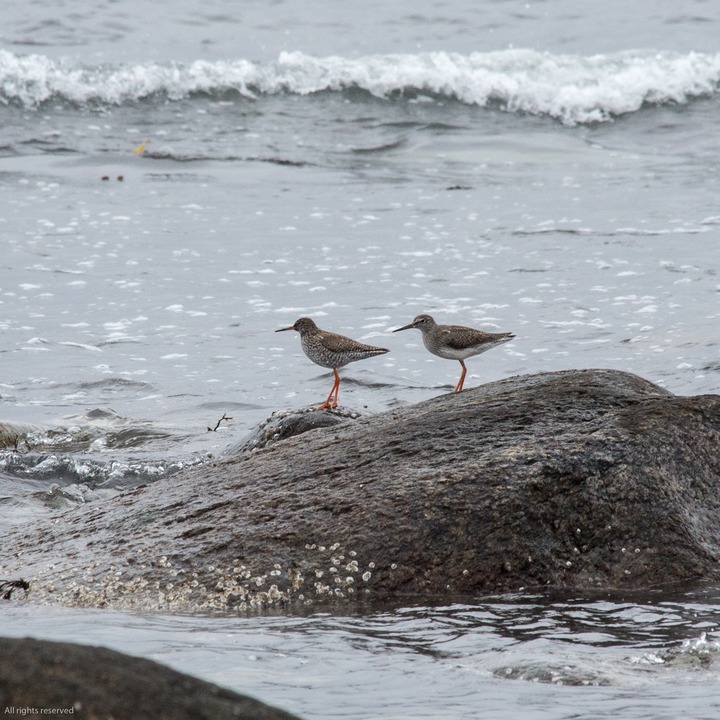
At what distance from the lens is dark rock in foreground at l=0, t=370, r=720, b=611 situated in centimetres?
486

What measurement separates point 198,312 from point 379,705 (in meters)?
8.10

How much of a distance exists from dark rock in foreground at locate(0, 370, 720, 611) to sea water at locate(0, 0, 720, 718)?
17 centimetres

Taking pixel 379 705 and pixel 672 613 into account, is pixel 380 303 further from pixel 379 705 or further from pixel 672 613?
pixel 379 705

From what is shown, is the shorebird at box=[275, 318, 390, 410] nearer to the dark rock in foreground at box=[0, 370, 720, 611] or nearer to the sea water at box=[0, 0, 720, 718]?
the sea water at box=[0, 0, 720, 718]

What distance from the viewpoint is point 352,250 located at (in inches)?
530

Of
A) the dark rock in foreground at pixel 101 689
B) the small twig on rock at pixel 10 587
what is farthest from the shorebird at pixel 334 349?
the dark rock in foreground at pixel 101 689

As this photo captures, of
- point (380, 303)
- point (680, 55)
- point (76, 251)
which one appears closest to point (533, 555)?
point (380, 303)

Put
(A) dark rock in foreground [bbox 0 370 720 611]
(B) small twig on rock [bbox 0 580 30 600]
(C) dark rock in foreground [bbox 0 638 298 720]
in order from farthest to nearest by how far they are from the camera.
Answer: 1. (B) small twig on rock [bbox 0 580 30 600]
2. (A) dark rock in foreground [bbox 0 370 720 611]
3. (C) dark rock in foreground [bbox 0 638 298 720]

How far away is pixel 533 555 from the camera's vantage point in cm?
488

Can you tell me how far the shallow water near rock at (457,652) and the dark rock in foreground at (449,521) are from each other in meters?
0.15

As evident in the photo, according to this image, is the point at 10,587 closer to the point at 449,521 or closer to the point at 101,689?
the point at 449,521

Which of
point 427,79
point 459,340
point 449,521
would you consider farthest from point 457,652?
point 427,79

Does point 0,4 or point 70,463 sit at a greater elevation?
point 0,4

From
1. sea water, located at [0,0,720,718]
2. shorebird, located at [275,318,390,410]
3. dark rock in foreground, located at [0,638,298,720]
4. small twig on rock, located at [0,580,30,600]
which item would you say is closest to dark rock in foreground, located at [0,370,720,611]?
small twig on rock, located at [0,580,30,600]
